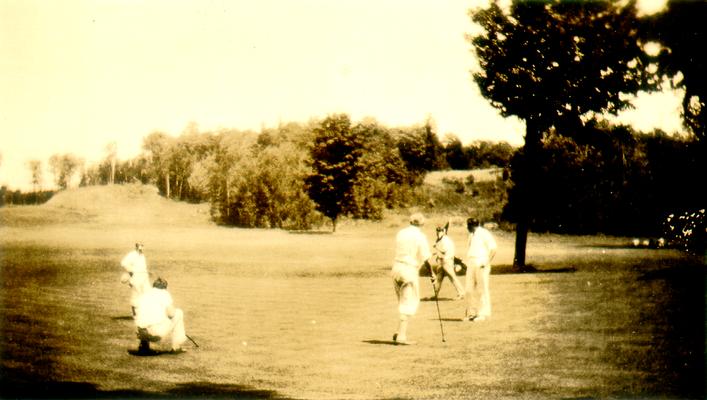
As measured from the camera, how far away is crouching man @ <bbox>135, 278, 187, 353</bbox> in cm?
1152

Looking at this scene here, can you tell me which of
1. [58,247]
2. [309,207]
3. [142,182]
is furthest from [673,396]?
[142,182]

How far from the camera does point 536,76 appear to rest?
29.6m

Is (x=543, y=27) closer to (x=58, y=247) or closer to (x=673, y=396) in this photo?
(x=673, y=396)

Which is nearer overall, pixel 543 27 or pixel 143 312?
pixel 143 312

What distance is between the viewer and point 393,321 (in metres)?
15.5

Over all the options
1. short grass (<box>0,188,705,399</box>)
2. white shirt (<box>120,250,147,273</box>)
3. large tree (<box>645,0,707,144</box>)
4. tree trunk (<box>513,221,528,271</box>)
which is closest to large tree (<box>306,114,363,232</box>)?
tree trunk (<box>513,221,528,271</box>)

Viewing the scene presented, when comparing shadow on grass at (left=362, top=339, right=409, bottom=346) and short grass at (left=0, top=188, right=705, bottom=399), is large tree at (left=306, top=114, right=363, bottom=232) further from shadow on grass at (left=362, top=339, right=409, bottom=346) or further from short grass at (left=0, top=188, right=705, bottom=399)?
shadow on grass at (left=362, top=339, right=409, bottom=346)

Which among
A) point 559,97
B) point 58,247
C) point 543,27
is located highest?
point 543,27

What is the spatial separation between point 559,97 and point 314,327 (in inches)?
740

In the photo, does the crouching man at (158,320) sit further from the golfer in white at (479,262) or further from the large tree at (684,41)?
the large tree at (684,41)

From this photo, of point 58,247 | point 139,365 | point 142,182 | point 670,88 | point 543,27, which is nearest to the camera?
point 670,88

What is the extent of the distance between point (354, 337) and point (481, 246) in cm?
364

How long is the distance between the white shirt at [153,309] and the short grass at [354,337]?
591 mm

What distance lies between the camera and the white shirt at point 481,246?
1502 centimetres
